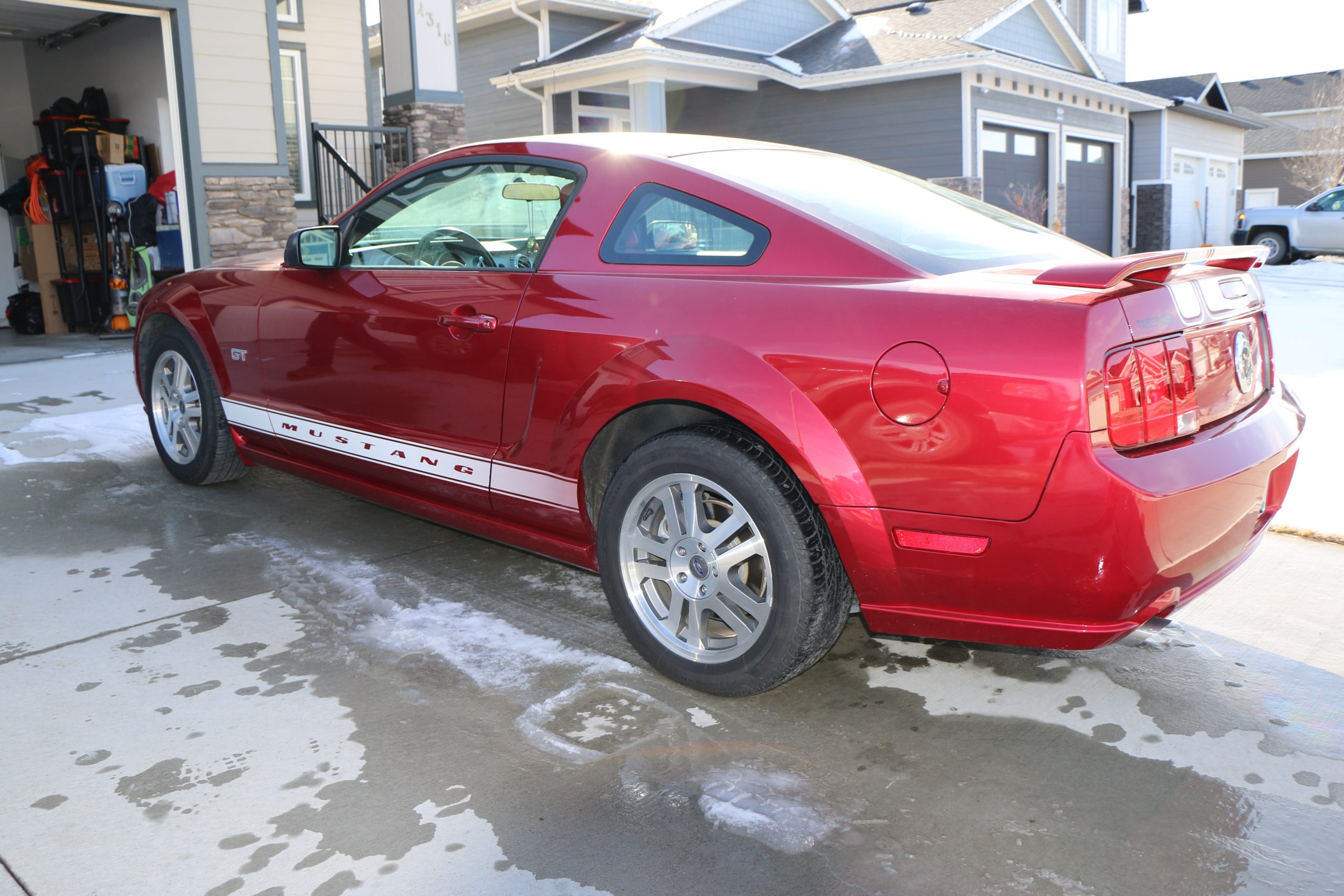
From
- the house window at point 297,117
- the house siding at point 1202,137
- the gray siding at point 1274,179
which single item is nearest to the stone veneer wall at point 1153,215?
the house siding at point 1202,137

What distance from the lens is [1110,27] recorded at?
2697 cm

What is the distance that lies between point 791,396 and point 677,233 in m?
0.69

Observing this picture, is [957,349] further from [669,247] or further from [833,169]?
[833,169]

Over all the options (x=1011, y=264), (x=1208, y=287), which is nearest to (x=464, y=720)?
(x=1011, y=264)

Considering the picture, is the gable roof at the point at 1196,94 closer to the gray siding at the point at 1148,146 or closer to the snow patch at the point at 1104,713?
the gray siding at the point at 1148,146

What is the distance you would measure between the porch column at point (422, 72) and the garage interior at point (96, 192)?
2.38 meters

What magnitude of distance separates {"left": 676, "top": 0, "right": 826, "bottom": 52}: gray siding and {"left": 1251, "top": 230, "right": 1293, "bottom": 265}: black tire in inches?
421

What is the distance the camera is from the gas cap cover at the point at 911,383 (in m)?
2.52

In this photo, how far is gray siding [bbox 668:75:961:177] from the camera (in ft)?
57.3

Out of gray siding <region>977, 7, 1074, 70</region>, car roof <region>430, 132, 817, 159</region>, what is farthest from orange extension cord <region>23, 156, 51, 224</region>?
gray siding <region>977, 7, 1074, 70</region>

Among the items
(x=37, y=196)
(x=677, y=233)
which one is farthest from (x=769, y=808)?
(x=37, y=196)

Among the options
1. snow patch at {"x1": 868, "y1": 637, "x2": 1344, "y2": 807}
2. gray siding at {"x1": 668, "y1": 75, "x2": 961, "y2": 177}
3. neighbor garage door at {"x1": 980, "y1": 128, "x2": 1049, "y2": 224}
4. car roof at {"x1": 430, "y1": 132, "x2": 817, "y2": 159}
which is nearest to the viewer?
snow patch at {"x1": 868, "y1": 637, "x2": 1344, "y2": 807}

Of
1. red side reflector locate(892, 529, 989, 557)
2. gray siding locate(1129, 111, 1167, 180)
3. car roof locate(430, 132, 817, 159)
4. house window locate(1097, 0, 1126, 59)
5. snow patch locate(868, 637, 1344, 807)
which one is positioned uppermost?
house window locate(1097, 0, 1126, 59)

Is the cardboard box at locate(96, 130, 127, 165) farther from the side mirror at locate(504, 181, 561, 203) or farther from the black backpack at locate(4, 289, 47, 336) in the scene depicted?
the side mirror at locate(504, 181, 561, 203)
